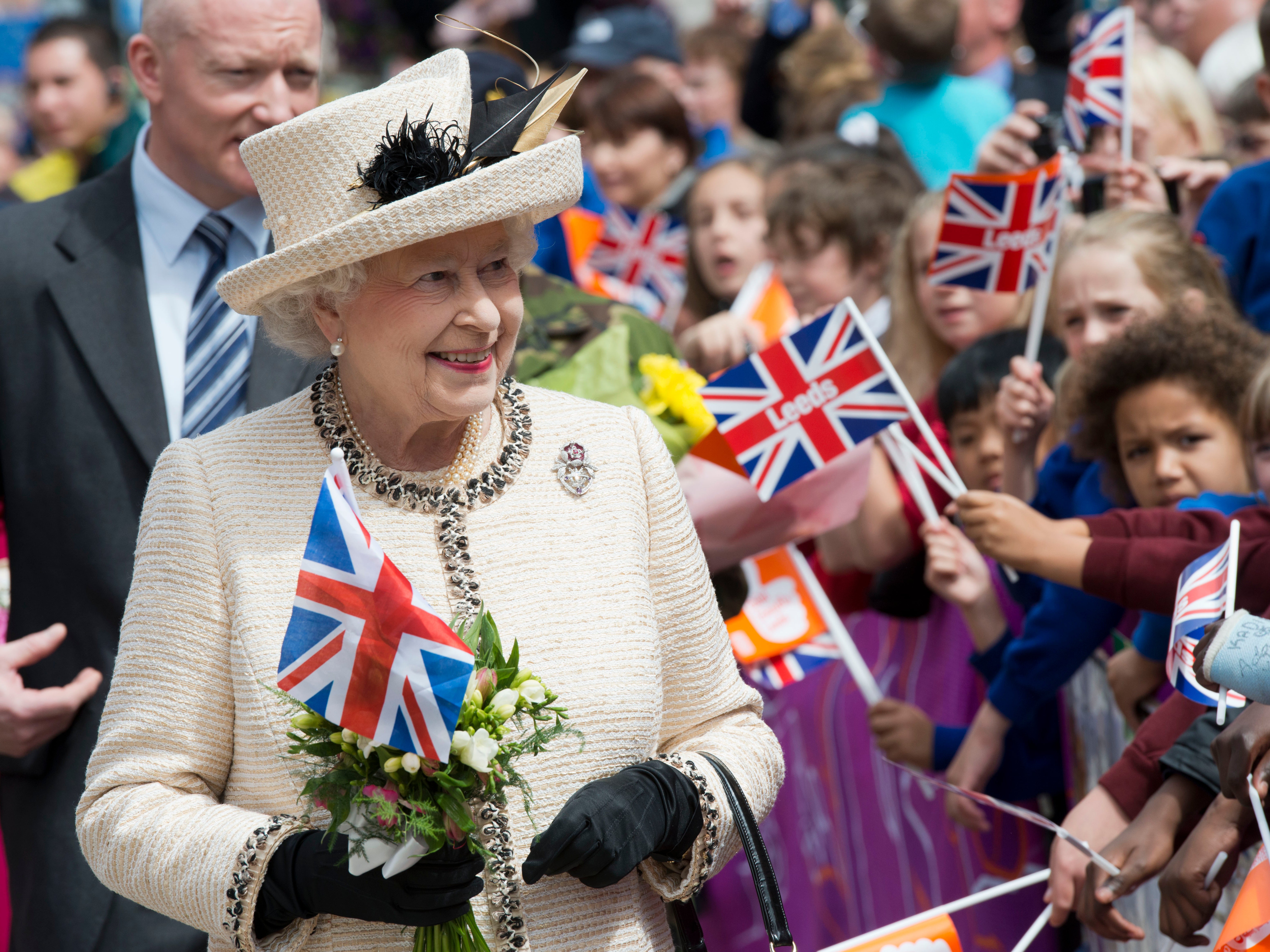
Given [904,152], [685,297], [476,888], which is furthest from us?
[685,297]

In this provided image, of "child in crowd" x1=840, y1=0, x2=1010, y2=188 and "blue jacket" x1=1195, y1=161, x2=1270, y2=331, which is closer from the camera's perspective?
"blue jacket" x1=1195, y1=161, x2=1270, y2=331

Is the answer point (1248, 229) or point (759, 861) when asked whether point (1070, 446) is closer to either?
point (1248, 229)

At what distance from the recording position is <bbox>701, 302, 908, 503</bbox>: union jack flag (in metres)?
3.75

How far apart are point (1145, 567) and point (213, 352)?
2.06 metres

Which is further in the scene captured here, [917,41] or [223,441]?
[917,41]

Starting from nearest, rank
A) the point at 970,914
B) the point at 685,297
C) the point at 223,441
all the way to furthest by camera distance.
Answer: the point at 223,441 < the point at 970,914 < the point at 685,297

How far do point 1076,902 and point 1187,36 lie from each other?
5.71m

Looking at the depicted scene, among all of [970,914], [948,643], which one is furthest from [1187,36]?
[970,914]

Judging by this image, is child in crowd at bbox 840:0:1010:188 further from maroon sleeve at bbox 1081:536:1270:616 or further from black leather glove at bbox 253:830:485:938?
black leather glove at bbox 253:830:485:938

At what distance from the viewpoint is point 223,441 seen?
95.7 inches

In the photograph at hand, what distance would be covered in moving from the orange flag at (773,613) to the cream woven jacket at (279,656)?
69.5 inches

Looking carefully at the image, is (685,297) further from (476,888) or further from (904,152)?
(476,888)

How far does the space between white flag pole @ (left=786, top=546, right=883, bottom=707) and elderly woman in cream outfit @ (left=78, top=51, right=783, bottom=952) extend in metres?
1.66

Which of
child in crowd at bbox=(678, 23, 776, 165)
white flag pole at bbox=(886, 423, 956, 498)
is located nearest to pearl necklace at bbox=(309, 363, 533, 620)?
white flag pole at bbox=(886, 423, 956, 498)
